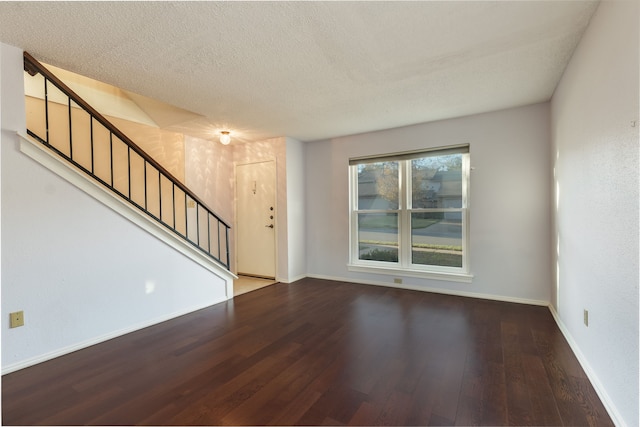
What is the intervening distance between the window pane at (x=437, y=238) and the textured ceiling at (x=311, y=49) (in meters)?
1.44

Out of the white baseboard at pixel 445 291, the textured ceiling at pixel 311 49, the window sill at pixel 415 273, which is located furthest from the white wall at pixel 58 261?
the window sill at pixel 415 273

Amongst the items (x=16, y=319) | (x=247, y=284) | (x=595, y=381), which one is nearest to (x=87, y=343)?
(x=16, y=319)

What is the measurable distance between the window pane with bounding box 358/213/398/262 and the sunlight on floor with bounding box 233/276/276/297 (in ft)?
5.10

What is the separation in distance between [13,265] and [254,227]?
3035mm

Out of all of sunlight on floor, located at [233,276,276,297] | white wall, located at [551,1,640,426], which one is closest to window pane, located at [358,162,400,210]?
sunlight on floor, located at [233,276,276,297]

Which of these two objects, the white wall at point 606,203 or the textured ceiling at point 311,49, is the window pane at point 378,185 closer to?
the textured ceiling at point 311,49

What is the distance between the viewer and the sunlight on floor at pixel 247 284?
13.4ft

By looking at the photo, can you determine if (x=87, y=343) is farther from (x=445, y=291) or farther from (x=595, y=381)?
(x=445, y=291)

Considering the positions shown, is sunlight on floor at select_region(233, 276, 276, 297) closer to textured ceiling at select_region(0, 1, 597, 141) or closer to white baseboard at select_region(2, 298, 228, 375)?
white baseboard at select_region(2, 298, 228, 375)

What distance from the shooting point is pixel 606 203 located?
1.60m

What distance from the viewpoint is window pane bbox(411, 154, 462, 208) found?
3.72 metres

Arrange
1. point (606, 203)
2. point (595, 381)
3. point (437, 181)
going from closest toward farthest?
1. point (606, 203)
2. point (595, 381)
3. point (437, 181)

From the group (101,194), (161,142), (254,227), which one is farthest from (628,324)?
(161,142)

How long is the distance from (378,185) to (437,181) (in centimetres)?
84
